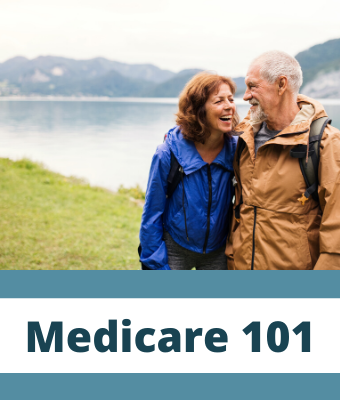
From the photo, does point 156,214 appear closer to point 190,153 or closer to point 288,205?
point 190,153

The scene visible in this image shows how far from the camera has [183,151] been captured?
8.86 ft

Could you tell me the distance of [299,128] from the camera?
2.30m

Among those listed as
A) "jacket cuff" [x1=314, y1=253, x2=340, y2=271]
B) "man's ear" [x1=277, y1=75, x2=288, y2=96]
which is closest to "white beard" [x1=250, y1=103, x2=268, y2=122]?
"man's ear" [x1=277, y1=75, x2=288, y2=96]

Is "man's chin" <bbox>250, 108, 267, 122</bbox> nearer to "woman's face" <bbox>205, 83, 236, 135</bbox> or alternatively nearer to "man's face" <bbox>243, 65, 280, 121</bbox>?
"man's face" <bbox>243, 65, 280, 121</bbox>

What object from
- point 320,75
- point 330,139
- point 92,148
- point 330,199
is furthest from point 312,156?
point 320,75

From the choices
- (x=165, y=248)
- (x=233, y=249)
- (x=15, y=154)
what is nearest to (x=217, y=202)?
(x=233, y=249)

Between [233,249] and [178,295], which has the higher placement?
[233,249]

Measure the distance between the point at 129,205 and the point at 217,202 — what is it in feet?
27.8

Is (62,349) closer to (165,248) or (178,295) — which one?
(178,295)

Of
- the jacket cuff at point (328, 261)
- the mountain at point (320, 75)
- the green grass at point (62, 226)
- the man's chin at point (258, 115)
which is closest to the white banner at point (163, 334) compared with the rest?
the jacket cuff at point (328, 261)

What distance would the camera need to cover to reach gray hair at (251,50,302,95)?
242 cm

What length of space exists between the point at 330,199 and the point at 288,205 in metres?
0.26

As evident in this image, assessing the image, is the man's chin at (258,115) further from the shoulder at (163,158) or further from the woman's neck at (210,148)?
the shoulder at (163,158)

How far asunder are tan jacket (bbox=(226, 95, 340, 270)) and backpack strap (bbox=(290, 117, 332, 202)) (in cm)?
3
